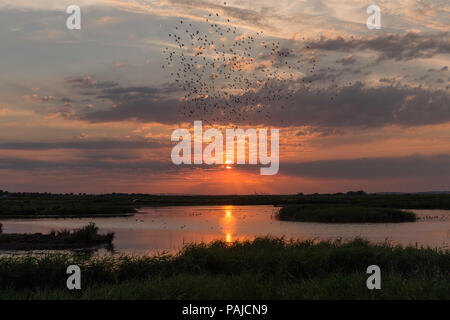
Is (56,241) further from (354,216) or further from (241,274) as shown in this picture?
(354,216)

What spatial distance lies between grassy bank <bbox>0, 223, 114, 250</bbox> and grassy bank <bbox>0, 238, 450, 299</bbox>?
15724 mm

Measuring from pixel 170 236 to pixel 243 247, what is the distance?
19.2 meters

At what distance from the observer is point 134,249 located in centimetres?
3359

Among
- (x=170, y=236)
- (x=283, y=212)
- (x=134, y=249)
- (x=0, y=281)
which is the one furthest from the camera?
(x=283, y=212)

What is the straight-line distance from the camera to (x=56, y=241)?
3638cm

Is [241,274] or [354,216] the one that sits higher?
[354,216]

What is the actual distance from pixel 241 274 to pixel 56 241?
2314 cm

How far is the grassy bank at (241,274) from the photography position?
1478 centimetres

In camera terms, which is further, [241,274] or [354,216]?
[354,216]

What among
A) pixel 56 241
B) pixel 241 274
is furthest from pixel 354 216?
pixel 241 274

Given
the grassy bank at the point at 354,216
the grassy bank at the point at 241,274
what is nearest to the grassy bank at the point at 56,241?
the grassy bank at the point at 241,274

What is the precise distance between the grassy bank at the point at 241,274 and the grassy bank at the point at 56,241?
51.6 feet
